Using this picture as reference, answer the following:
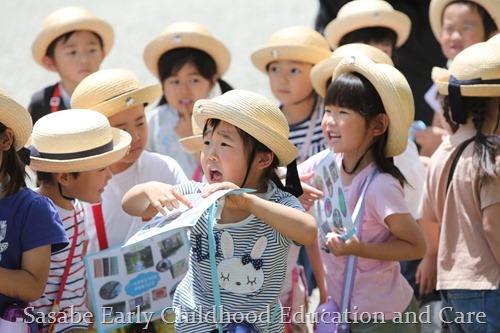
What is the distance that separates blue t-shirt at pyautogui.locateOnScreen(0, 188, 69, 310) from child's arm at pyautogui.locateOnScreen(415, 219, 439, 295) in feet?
7.33

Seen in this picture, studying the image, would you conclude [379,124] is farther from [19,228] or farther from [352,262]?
[19,228]

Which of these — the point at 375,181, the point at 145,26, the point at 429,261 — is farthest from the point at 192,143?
the point at 145,26

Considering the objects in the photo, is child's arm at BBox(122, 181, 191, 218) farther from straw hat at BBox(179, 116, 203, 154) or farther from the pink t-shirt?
the pink t-shirt

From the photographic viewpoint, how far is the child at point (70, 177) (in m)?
4.19

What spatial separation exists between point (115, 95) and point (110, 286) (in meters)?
1.08

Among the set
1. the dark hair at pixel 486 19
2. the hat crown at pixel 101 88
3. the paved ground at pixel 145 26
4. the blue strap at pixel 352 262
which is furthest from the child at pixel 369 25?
the paved ground at pixel 145 26

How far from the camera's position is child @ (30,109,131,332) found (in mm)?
4191

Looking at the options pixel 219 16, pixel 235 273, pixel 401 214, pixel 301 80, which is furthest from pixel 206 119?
pixel 219 16

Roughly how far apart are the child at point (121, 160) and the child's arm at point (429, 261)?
1458 mm

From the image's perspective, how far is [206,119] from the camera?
12.6ft

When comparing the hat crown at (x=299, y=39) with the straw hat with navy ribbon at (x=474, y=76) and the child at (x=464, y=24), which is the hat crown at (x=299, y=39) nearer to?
the child at (x=464, y=24)

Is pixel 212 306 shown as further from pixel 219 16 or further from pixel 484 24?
pixel 219 16

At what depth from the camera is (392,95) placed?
14.0ft

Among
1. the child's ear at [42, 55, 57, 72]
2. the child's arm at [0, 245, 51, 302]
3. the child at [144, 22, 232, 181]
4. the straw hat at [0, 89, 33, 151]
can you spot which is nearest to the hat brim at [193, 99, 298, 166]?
the straw hat at [0, 89, 33, 151]
